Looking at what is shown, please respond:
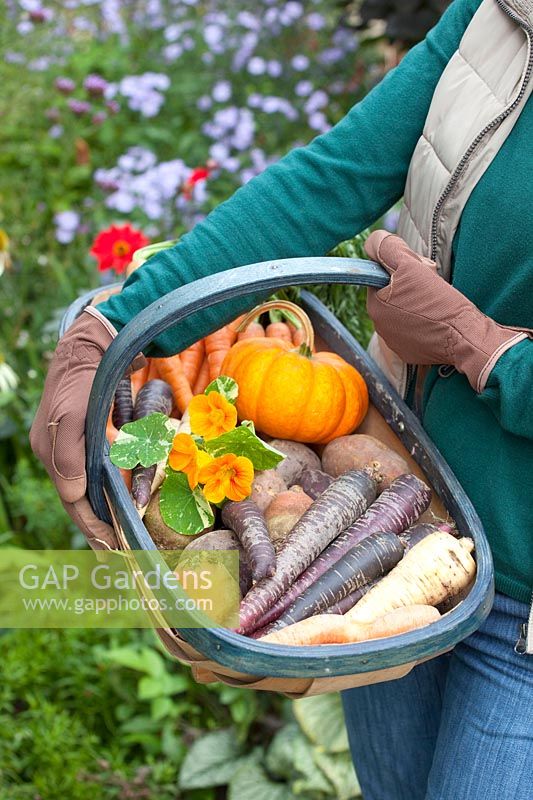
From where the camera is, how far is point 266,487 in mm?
1229

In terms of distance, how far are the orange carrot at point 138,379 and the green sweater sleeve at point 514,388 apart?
539 mm

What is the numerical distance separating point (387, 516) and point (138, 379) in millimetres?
458

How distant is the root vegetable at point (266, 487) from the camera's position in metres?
1.22

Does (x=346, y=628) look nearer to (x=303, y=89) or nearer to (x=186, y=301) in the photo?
(x=186, y=301)

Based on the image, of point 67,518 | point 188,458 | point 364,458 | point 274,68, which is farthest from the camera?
point 274,68

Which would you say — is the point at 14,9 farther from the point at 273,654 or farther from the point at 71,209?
the point at 273,654

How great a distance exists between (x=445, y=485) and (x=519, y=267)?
0.28 metres

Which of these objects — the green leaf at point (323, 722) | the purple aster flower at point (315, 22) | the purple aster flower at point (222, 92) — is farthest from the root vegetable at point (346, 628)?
the purple aster flower at point (315, 22)

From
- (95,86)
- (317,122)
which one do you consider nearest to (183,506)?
(95,86)

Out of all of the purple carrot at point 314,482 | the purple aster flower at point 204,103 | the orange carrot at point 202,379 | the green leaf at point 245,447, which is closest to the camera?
the green leaf at point 245,447

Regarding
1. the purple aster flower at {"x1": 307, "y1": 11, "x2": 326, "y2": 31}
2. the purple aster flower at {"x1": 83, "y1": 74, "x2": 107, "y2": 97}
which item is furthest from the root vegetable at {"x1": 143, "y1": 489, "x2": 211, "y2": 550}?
the purple aster flower at {"x1": 307, "y1": 11, "x2": 326, "y2": 31}

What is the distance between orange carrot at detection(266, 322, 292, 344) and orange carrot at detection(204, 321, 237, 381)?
56 millimetres

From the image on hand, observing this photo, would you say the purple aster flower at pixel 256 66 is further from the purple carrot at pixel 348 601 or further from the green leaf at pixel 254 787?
the purple carrot at pixel 348 601

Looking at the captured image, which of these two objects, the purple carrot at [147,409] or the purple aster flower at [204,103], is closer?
the purple carrot at [147,409]
